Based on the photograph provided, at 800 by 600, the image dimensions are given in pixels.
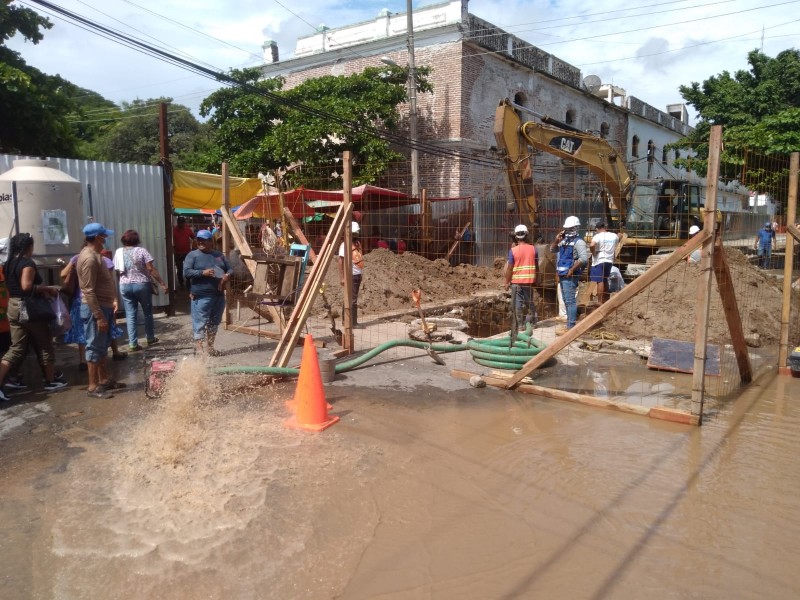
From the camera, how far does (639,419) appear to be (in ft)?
18.9

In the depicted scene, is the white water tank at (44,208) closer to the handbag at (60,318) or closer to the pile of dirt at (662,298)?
the handbag at (60,318)

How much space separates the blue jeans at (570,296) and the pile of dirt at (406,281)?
14.1ft

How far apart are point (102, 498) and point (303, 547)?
1563 mm

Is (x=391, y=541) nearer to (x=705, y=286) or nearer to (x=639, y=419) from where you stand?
(x=639, y=419)

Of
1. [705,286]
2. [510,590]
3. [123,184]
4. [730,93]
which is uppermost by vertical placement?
[730,93]

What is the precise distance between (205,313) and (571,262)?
17.4 ft

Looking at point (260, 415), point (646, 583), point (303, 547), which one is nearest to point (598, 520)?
point (646, 583)

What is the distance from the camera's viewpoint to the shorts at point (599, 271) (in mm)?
10180

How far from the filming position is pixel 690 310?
32.7 ft

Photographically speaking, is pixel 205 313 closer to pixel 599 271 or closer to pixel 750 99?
pixel 599 271

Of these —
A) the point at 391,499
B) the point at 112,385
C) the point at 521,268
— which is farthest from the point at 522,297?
the point at 112,385

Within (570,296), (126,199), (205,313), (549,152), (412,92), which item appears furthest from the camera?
(412,92)

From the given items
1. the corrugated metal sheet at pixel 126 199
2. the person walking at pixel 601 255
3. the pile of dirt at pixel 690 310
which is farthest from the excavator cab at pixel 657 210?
the corrugated metal sheet at pixel 126 199

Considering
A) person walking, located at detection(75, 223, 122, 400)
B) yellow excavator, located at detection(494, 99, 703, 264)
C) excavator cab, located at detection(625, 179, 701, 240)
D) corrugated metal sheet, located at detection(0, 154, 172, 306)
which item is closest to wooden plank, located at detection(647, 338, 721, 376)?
yellow excavator, located at detection(494, 99, 703, 264)
